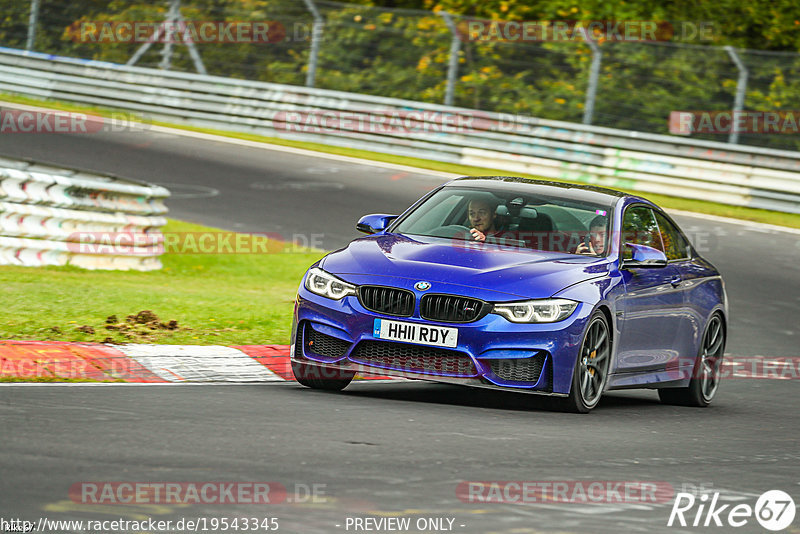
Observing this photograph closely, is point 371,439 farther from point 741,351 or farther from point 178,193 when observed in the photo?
point 178,193

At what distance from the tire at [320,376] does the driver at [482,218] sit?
1.32 m

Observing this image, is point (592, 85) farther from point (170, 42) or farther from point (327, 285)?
point (327, 285)

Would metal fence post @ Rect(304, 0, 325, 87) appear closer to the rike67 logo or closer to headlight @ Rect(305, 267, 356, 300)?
headlight @ Rect(305, 267, 356, 300)

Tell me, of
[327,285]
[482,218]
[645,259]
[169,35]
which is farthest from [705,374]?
[169,35]

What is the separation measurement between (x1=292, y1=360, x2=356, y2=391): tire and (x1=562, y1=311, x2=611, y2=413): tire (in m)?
1.44

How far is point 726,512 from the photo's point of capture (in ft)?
19.8

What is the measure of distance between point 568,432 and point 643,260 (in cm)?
184

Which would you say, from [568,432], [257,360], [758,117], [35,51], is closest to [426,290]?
[568,432]

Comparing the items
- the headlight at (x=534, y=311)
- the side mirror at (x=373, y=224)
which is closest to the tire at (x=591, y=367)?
the headlight at (x=534, y=311)

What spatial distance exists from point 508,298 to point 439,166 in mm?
16947

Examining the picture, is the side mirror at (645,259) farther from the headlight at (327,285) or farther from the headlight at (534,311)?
the headlight at (327,285)

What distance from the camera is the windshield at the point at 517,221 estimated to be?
30.7ft

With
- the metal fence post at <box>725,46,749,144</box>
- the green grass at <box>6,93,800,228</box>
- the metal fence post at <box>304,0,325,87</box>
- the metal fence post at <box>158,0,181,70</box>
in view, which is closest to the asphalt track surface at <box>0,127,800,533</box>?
the green grass at <box>6,93,800,228</box>

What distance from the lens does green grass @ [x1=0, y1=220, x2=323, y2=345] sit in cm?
1051
